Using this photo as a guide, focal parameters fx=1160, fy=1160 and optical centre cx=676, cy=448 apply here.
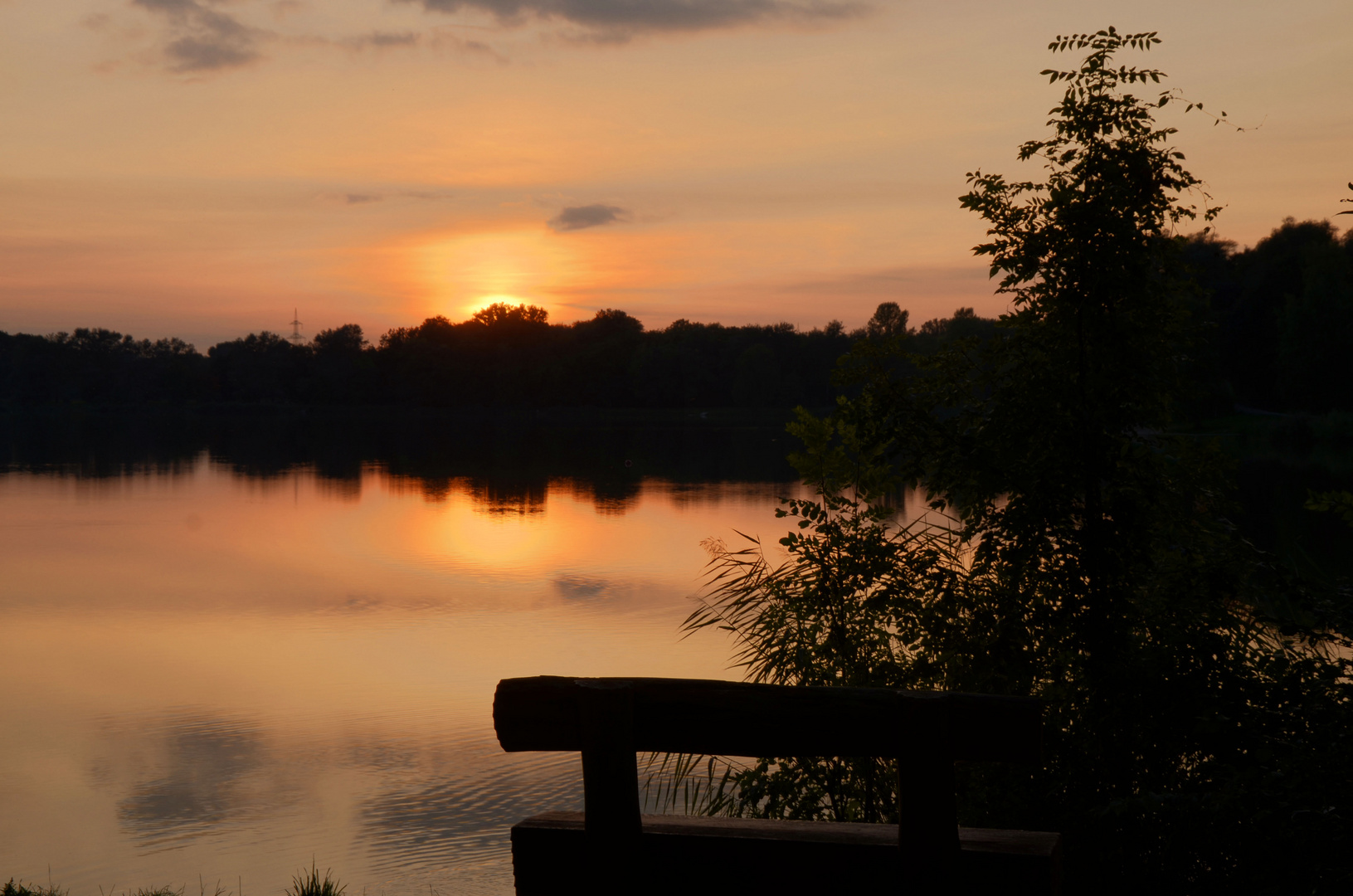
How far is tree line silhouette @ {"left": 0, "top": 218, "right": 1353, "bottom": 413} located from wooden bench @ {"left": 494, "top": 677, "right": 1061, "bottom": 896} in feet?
264

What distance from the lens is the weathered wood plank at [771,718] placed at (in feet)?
9.73

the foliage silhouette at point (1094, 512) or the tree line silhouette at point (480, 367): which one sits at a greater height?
the tree line silhouette at point (480, 367)

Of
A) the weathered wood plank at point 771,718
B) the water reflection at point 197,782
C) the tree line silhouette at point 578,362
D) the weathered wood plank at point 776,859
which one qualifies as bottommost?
the water reflection at point 197,782

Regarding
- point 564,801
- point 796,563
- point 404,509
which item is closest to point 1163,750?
point 796,563

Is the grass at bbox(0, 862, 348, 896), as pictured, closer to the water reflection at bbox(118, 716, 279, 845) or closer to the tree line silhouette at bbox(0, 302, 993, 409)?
the water reflection at bbox(118, 716, 279, 845)

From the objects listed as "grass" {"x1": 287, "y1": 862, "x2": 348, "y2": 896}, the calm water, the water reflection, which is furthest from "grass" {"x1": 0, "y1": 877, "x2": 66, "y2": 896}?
"grass" {"x1": 287, "y1": 862, "x2": 348, "y2": 896}

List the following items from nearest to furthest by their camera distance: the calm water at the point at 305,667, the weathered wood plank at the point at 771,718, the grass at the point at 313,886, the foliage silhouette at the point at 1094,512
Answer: the weathered wood plank at the point at 771,718, the foliage silhouette at the point at 1094,512, the grass at the point at 313,886, the calm water at the point at 305,667

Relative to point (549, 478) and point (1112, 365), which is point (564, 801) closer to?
point (1112, 365)

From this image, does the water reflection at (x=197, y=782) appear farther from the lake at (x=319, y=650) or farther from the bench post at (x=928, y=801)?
the bench post at (x=928, y=801)

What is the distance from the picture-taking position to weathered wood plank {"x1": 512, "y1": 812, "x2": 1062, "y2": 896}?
118 inches

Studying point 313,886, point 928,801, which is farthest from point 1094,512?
point 313,886

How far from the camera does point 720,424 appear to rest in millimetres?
121188

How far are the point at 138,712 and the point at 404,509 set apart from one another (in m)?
26.9

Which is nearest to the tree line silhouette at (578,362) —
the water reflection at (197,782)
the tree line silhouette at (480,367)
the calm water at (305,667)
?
the tree line silhouette at (480,367)
